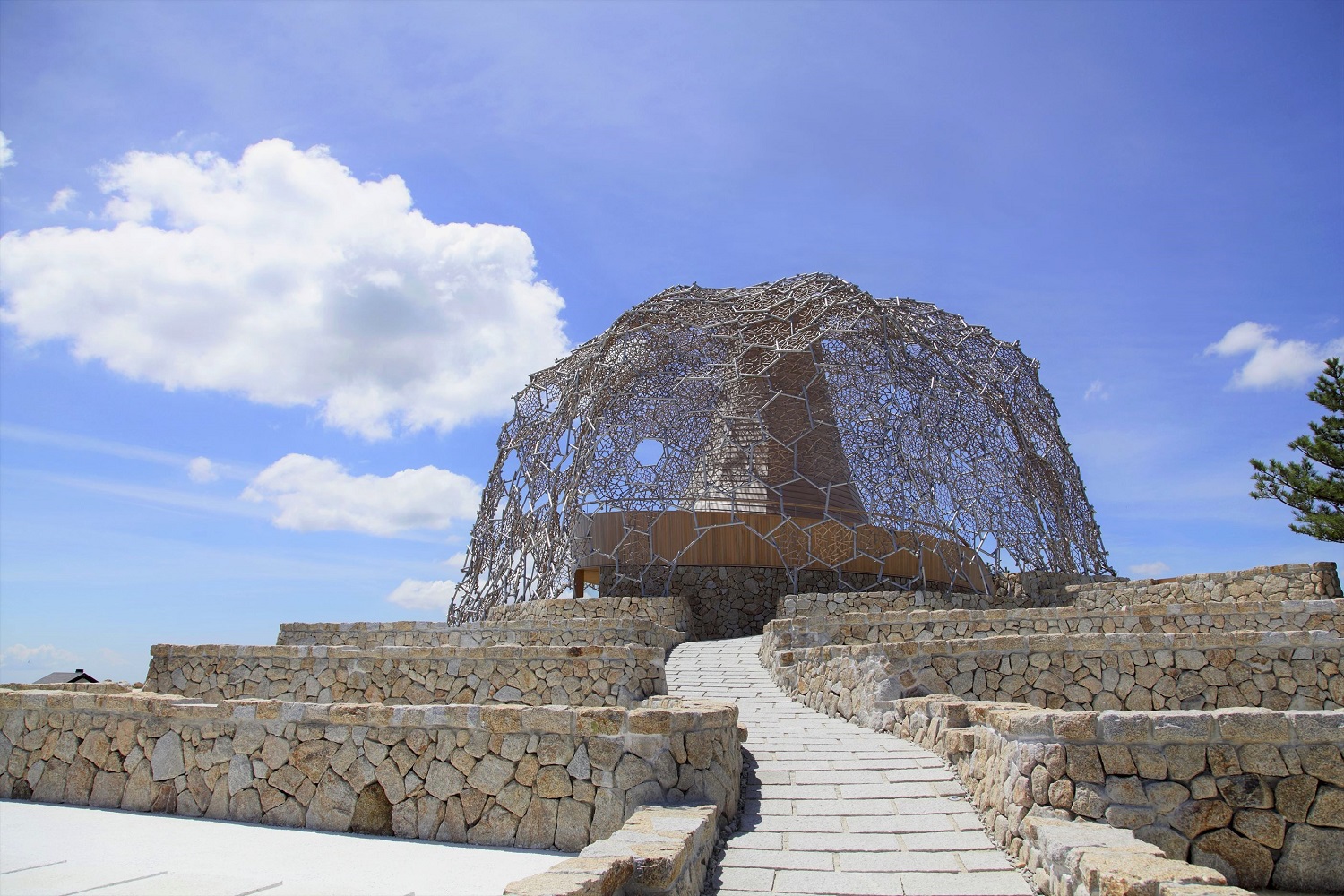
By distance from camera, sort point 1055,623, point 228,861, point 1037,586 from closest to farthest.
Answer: point 228,861 < point 1055,623 < point 1037,586

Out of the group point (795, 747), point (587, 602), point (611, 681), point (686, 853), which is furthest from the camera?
point (587, 602)

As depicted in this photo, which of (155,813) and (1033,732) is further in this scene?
(155,813)

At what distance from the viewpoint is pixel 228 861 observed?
16.2ft

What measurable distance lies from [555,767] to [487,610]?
47.4ft

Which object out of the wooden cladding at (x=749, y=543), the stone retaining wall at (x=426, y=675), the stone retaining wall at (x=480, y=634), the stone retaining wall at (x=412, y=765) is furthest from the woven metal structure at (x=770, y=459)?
the stone retaining wall at (x=412, y=765)

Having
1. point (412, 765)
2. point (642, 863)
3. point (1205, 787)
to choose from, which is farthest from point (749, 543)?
point (642, 863)

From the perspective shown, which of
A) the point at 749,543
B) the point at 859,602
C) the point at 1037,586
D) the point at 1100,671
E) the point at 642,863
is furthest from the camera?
the point at 1037,586

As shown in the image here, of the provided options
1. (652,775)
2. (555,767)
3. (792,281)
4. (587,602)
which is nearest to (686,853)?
(652,775)

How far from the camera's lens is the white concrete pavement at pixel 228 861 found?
172 inches

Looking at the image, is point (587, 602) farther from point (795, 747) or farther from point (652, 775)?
point (652, 775)

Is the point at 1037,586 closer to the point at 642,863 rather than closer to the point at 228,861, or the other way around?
the point at 642,863

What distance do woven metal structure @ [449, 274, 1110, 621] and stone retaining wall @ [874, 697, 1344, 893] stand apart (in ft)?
41.8

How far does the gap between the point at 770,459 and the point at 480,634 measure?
8.73 meters

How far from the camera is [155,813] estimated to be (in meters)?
6.49
